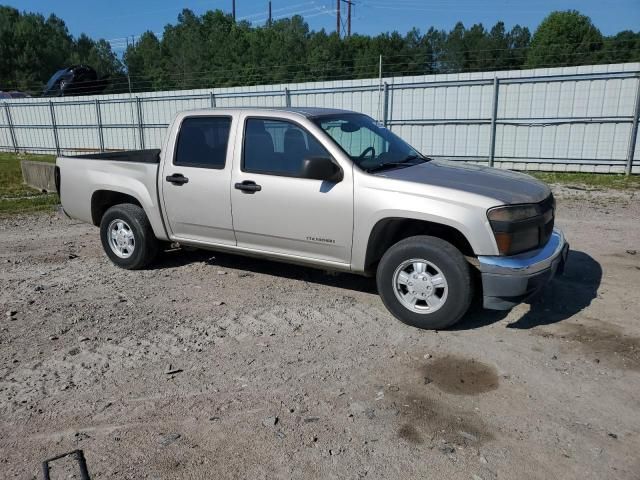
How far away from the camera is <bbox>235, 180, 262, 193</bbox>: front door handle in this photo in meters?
4.94

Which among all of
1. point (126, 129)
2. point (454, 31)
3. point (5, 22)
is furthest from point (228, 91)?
point (5, 22)

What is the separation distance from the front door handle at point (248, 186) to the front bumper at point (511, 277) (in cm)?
210

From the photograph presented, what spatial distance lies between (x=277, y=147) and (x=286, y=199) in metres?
0.56

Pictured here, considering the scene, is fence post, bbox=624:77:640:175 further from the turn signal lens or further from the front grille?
the turn signal lens

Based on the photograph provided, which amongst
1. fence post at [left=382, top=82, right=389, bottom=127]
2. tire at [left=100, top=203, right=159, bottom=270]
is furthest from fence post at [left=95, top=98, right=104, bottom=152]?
tire at [left=100, top=203, right=159, bottom=270]

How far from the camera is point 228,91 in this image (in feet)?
62.1

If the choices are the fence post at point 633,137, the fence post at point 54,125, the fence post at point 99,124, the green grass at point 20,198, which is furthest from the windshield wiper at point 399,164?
the fence post at point 54,125

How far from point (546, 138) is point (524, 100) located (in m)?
1.13

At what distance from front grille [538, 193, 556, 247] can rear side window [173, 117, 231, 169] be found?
292 cm

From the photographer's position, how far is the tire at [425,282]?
4137 mm

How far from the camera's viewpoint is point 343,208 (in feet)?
14.9

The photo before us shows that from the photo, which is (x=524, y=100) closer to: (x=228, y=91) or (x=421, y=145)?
(x=421, y=145)

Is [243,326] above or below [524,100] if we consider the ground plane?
below

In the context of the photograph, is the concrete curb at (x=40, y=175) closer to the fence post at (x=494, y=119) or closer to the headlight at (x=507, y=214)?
the headlight at (x=507, y=214)
